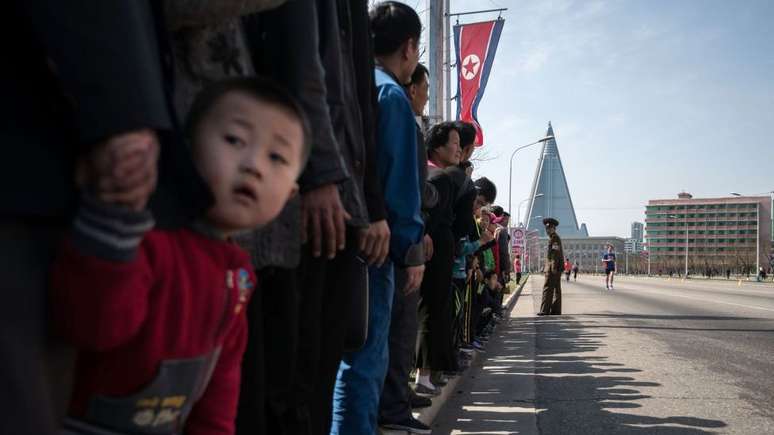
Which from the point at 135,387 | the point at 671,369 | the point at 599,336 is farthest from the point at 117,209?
the point at 599,336

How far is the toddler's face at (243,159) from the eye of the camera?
3.67ft

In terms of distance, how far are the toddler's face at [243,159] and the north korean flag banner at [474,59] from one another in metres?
10.9

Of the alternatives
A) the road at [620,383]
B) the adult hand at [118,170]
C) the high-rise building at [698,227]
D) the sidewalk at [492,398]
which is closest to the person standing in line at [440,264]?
the sidewalk at [492,398]

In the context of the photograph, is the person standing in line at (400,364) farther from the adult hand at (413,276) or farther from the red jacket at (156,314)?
the red jacket at (156,314)

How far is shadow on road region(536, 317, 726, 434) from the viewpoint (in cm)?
419

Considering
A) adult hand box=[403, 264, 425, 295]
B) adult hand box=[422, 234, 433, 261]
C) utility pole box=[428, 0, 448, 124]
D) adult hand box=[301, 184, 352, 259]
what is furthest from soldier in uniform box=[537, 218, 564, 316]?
adult hand box=[301, 184, 352, 259]

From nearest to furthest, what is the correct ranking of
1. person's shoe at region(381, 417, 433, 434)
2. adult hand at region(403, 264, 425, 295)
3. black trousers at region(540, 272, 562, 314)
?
adult hand at region(403, 264, 425, 295) → person's shoe at region(381, 417, 433, 434) → black trousers at region(540, 272, 562, 314)

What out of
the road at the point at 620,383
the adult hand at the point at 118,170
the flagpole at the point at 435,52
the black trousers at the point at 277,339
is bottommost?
the road at the point at 620,383

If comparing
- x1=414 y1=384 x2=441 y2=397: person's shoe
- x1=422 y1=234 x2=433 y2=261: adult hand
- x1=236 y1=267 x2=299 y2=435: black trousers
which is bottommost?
x1=414 y1=384 x2=441 y2=397: person's shoe

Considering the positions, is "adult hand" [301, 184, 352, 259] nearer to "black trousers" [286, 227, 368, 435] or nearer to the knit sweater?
"black trousers" [286, 227, 368, 435]

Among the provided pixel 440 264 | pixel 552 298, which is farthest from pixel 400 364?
pixel 552 298

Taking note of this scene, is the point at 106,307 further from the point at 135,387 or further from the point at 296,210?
the point at 296,210

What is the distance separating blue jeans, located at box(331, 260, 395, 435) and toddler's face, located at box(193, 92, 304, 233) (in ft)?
4.76

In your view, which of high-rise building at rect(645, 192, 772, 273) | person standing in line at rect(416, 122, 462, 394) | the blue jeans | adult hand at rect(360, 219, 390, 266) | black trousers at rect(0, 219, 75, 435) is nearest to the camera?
black trousers at rect(0, 219, 75, 435)
